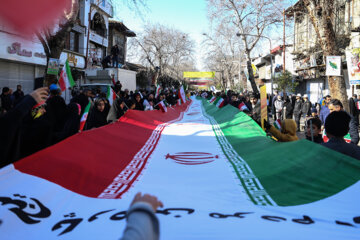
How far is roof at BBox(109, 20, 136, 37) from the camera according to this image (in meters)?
41.6

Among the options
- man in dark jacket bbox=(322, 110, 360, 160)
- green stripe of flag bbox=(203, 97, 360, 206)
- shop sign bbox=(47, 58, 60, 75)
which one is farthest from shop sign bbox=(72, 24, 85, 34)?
man in dark jacket bbox=(322, 110, 360, 160)

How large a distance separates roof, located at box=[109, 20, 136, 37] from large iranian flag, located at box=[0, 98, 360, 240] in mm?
37698

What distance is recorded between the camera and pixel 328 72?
10883 millimetres

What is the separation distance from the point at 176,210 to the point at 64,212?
104cm

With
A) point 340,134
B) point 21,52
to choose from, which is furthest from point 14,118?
point 21,52

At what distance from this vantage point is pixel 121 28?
44.7 meters

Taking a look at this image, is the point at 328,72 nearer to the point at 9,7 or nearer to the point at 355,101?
the point at 355,101

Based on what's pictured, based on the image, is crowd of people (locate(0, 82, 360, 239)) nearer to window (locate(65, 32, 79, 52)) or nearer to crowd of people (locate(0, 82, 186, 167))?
crowd of people (locate(0, 82, 186, 167))

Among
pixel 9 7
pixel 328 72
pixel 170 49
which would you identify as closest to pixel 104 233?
pixel 9 7

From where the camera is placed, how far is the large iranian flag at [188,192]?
2699 millimetres

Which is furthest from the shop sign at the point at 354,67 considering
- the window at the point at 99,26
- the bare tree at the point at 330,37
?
the window at the point at 99,26

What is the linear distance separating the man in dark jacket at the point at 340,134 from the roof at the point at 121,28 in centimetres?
3999

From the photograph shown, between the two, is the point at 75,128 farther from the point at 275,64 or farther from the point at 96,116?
the point at 275,64

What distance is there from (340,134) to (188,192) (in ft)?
6.46
